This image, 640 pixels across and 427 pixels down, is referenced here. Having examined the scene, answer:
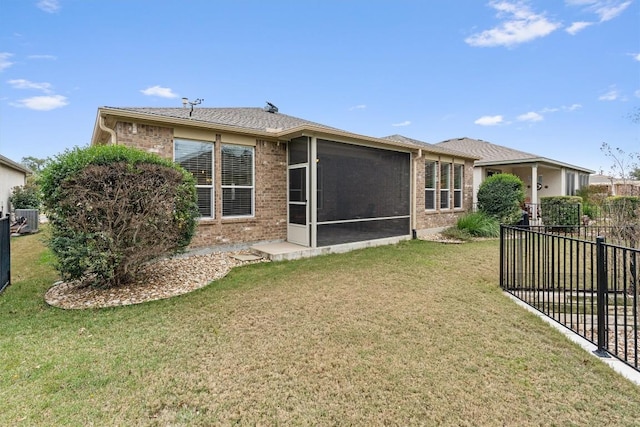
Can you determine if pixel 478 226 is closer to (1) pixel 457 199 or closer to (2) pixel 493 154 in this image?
(1) pixel 457 199

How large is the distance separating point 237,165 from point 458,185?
10.1 metres

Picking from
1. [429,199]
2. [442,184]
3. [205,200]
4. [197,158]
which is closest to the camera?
[197,158]

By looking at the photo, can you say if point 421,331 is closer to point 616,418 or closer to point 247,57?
point 616,418

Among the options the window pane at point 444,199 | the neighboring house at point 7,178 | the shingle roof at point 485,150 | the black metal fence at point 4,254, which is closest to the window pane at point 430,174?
the window pane at point 444,199

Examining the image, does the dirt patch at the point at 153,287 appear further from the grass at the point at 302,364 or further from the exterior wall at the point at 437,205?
the exterior wall at the point at 437,205

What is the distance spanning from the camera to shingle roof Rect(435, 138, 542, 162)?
54.8 ft

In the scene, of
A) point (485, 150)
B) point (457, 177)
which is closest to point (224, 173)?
point (457, 177)

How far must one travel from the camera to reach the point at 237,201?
8531 millimetres

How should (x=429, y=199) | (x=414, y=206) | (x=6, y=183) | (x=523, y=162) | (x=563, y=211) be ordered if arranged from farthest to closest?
1. (x=523, y=162)
2. (x=6, y=183)
3. (x=429, y=199)
4. (x=563, y=211)
5. (x=414, y=206)

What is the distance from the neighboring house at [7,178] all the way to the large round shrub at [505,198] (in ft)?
70.1

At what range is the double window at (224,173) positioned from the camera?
7711 millimetres

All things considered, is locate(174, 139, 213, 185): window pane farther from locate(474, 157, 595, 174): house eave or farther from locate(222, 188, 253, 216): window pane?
locate(474, 157, 595, 174): house eave

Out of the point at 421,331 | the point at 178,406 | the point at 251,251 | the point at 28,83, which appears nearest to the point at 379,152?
the point at 251,251

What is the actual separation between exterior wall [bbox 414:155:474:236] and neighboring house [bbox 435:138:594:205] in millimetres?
1296
